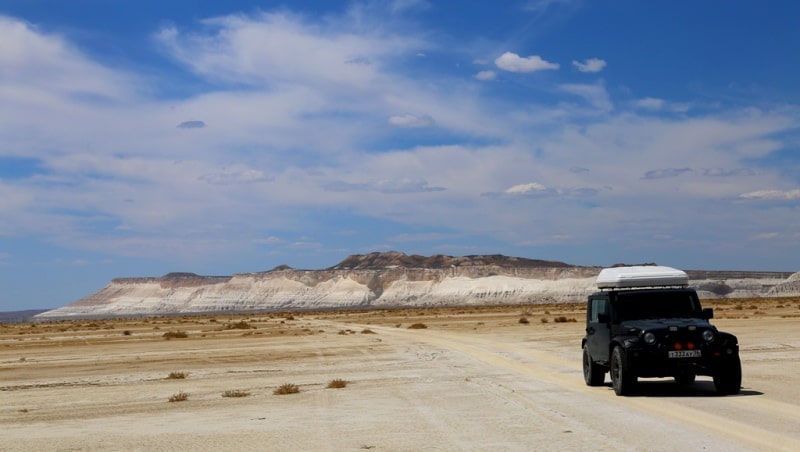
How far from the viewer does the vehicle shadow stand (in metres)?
16.7

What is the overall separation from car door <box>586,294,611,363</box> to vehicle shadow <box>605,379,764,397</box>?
90cm

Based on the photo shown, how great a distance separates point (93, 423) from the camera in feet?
51.0

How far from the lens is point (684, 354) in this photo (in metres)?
16.1

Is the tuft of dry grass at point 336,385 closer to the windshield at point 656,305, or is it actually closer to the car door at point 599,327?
the car door at point 599,327

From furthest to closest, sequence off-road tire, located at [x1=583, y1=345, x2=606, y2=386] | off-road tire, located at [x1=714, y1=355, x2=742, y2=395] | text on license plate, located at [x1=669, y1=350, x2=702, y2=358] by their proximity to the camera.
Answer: off-road tire, located at [x1=583, y1=345, x2=606, y2=386] → off-road tire, located at [x1=714, y1=355, x2=742, y2=395] → text on license plate, located at [x1=669, y1=350, x2=702, y2=358]

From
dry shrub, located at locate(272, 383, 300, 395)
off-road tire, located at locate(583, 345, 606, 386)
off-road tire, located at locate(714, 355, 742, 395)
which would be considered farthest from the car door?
dry shrub, located at locate(272, 383, 300, 395)

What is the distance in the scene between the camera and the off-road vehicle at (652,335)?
1611 cm

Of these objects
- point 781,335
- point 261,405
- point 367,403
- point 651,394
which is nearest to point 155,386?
point 261,405

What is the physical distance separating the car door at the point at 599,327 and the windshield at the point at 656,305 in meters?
0.37

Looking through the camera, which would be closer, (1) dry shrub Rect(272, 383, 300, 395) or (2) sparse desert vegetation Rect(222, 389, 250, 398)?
(2) sparse desert vegetation Rect(222, 389, 250, 398)

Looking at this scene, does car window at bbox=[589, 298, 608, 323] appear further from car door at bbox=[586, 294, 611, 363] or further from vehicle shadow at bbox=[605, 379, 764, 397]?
vehicle shadow at bbox=[605, 379, 764, 397]

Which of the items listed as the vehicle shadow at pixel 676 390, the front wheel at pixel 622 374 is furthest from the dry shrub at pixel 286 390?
the front wheel at pixel 622 374

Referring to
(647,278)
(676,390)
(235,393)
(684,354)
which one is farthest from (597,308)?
(235,393)

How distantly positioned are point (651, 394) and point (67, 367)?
921 inches
